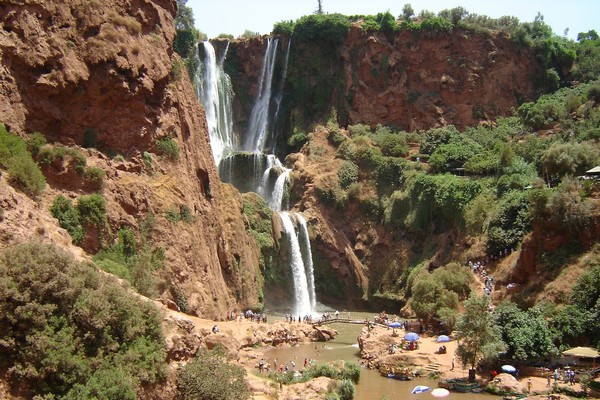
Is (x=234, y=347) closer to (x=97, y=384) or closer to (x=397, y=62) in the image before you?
(x=97, y=384)

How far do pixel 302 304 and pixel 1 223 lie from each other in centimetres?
3424

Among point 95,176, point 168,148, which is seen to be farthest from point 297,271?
point 95,176

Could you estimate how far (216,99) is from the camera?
69750 mm

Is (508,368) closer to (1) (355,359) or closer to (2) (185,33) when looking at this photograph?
(1) (355,359)

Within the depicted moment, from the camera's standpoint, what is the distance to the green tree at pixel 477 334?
105 ft

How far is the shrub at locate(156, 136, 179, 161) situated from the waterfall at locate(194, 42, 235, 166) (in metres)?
25.2

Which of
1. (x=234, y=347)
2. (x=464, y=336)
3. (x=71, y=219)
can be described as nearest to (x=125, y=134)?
(x=71, y=219)

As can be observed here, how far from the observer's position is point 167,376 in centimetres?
2447

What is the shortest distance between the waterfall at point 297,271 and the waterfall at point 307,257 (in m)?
0.39

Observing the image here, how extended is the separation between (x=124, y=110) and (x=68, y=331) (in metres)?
19.5

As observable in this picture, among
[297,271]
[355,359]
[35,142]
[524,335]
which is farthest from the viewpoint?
[297,271]

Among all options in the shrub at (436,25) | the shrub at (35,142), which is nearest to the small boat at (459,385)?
the shrub at (35,142)

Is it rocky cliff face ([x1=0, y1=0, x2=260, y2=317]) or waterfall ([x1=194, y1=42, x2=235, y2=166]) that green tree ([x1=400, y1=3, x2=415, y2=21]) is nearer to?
waterfall ([x1=194, y1=42, x2=235, y2=166])

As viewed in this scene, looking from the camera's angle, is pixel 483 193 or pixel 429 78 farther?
pixel 429 78
